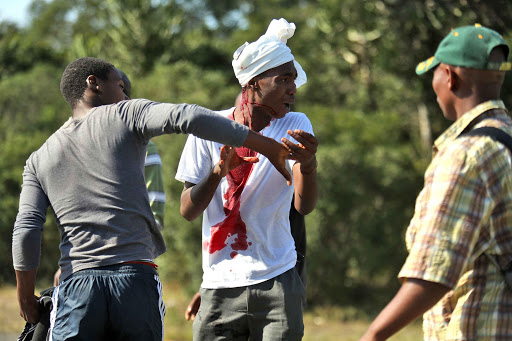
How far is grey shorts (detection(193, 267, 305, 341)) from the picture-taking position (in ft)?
10.3

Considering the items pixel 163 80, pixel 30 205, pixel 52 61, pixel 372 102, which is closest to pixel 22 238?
pixel 30 205

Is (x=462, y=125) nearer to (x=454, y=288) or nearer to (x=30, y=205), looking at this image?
(x=454, y=288)

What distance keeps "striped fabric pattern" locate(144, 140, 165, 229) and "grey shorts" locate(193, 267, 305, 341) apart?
2.26ft

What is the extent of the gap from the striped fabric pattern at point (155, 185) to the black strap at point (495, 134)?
2.00 metres

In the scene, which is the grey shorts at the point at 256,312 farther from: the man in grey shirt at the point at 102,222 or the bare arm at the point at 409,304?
the bare arm at the point at 409,304

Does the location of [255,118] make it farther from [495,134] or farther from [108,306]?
[495,134]

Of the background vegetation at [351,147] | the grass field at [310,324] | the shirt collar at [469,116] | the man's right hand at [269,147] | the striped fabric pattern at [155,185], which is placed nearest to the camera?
the shirt collar at [469,116]

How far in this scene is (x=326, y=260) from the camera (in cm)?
890

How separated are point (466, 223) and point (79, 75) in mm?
1893

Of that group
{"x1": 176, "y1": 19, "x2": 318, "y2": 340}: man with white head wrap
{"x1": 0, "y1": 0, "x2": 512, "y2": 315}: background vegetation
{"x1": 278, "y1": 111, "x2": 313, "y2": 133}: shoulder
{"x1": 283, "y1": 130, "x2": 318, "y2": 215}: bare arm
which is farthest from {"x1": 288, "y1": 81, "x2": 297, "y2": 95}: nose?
{"x1": 0, "y1": 0, "x2": 512, "y2": 315}: background vegetation

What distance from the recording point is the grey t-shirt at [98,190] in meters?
2.95

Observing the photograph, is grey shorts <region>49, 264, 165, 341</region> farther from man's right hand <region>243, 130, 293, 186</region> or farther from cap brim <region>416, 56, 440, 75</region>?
cap brim <region>416, 56, 440, 75</region>

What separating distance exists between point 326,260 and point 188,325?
6.17ft

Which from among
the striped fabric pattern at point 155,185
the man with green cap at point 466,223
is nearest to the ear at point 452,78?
the man with green cap at point 466,223
